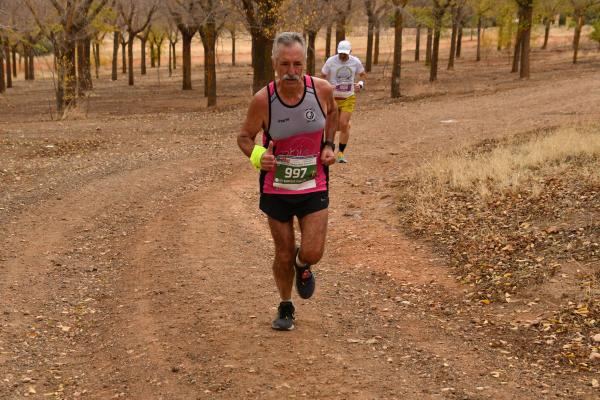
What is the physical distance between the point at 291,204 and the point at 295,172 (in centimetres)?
26

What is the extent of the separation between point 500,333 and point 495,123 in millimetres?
11844

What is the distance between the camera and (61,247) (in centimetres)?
833

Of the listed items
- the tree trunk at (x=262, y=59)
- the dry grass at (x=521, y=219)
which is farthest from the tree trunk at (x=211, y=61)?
the dry grass at (x=521, y=219)

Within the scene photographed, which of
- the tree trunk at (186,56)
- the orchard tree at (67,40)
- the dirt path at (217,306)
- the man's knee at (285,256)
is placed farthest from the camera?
the tree trunk at (186,56)

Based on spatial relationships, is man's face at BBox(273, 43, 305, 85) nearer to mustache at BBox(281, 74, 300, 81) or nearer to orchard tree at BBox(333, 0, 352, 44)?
mustache at BBox(281, 74, 300, 81)

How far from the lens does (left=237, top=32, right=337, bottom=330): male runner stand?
4.97 metres

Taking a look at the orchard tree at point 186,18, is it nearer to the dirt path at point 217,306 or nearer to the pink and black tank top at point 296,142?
the dirt path at point 217,306

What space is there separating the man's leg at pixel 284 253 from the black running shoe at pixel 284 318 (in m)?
0.06

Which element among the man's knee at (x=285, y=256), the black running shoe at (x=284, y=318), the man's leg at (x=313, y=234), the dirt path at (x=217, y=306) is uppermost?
the man's leg at (x=313, y=234)

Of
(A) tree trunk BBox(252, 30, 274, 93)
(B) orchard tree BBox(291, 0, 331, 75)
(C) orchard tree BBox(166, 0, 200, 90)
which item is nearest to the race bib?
(A) tree trunk BBox(252, 30, 274, 93)

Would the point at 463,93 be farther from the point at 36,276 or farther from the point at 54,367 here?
the point at 54,367

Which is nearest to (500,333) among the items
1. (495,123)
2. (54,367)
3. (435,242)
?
(435,242)

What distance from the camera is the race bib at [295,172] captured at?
5.11m

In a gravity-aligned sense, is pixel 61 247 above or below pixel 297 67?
below
